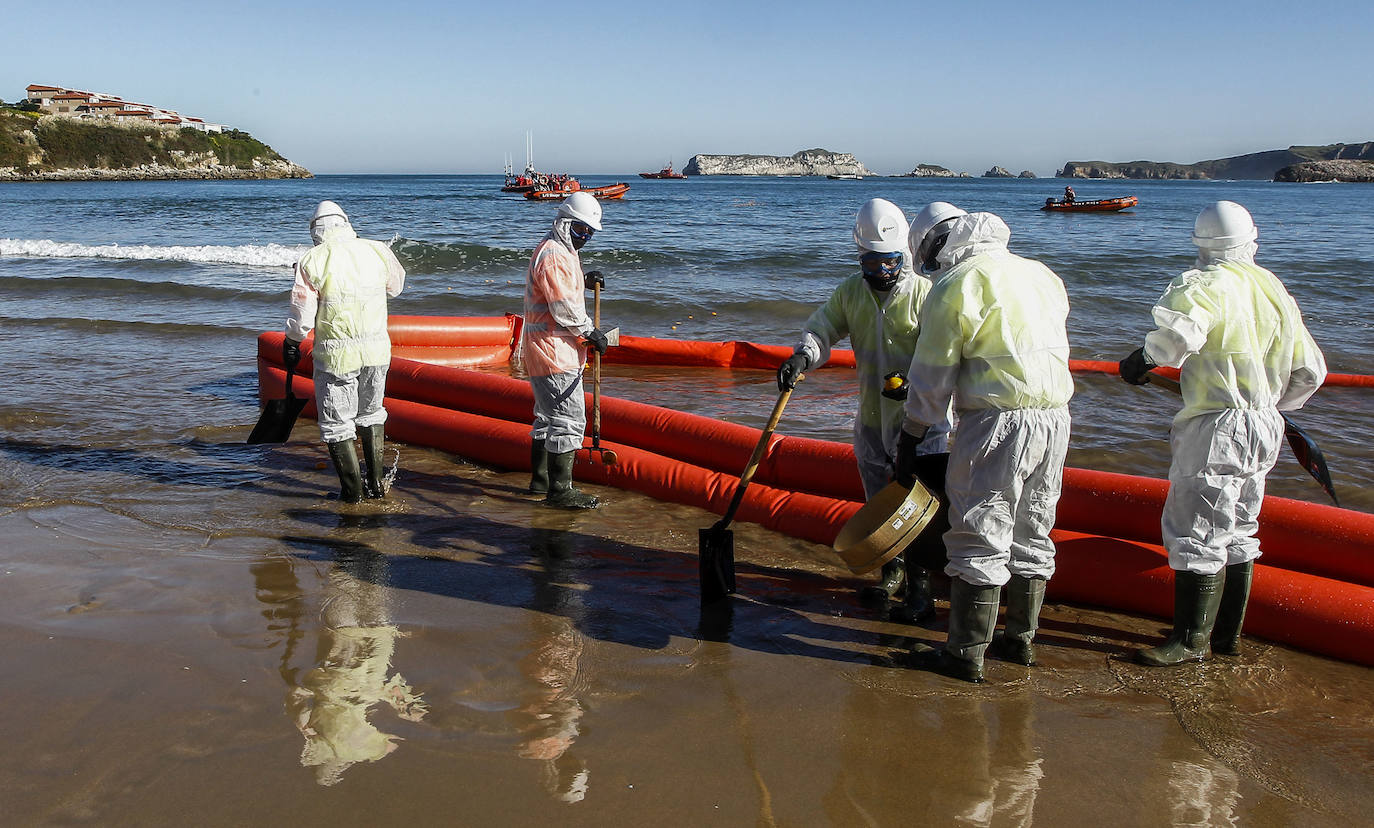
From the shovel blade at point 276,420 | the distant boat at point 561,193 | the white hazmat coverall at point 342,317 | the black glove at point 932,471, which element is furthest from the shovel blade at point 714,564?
the distant boat at point 561,193

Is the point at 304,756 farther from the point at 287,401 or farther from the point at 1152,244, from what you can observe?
the point at 1152,244

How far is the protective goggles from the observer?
12.4ft

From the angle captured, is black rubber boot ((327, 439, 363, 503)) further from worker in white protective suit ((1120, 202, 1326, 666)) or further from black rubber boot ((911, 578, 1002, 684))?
worker in white protective suit ((1120, 202, 1326, 666))

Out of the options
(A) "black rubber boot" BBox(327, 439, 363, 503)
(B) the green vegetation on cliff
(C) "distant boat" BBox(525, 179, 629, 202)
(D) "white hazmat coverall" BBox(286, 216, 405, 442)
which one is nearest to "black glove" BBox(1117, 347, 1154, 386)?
(D) "white hazmat coverall" BBox(286, 216, 405, 442)

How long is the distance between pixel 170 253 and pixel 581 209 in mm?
21243

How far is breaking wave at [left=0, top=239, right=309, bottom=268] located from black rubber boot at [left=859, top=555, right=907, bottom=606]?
19.9m

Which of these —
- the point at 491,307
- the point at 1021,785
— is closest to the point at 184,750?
the point at 1021,785

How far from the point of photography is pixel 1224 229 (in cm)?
344

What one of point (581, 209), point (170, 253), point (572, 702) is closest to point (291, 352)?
point (581, 209)

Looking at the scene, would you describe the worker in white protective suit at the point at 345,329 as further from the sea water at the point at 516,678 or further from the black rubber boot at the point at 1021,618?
the black rubber boot at the point at 1021,618

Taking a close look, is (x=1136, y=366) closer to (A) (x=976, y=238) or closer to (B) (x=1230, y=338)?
(B) (x=1230, y=338)

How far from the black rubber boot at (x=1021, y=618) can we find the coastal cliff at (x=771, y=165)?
17967 cm

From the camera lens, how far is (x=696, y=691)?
3.26 meters

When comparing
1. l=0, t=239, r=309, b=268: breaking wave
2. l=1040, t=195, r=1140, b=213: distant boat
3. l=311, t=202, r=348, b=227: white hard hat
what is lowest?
l=0, t=239, r=309, b=268: breaking wave
